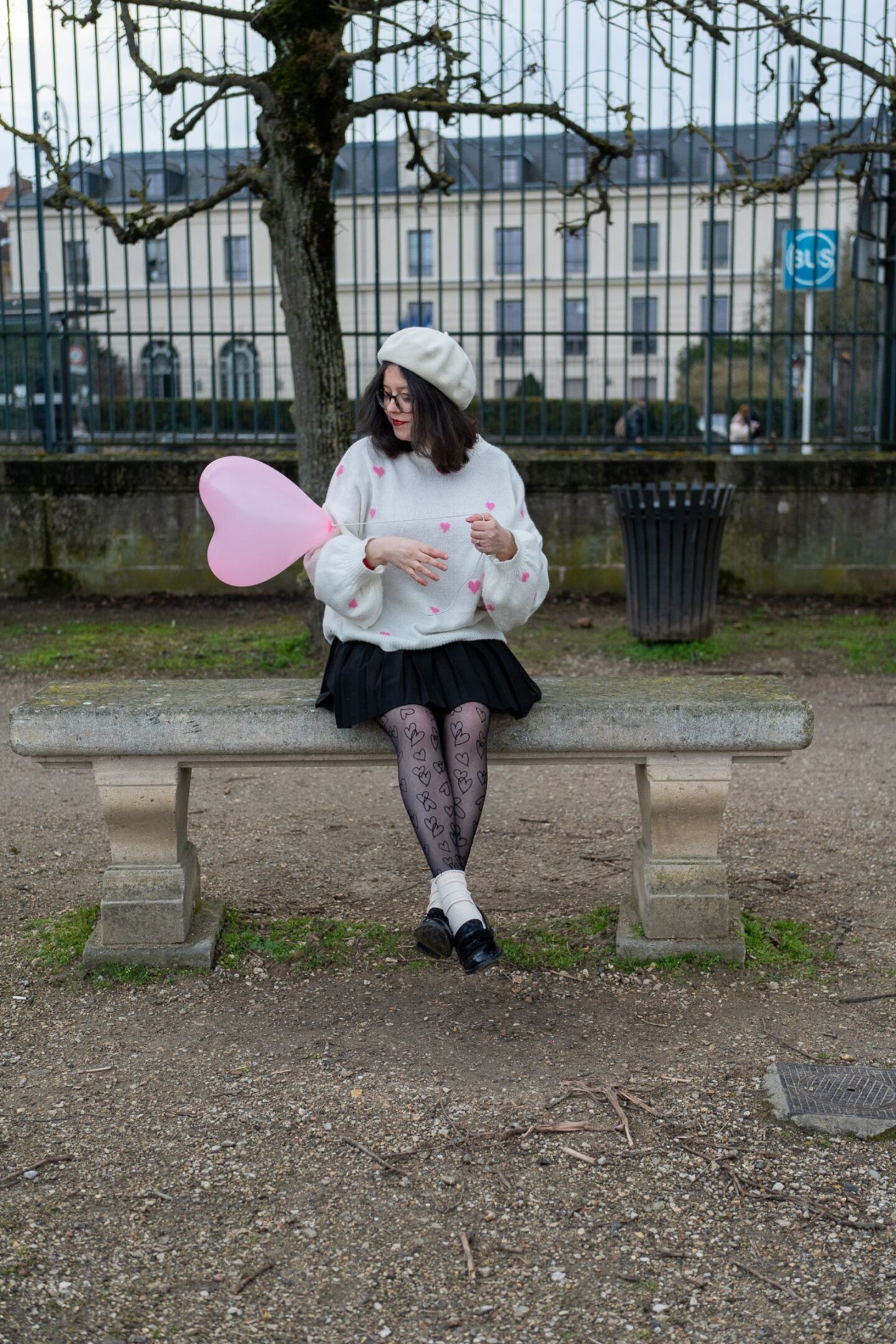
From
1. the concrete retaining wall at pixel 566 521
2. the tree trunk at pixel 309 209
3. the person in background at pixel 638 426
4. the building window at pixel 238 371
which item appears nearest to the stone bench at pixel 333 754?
the tree trunk at pixel 309 209

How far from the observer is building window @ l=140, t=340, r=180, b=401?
912cm

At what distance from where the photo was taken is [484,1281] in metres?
2.10

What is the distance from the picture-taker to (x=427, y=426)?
10.7 ft

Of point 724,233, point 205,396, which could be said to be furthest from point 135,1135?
point 724,233

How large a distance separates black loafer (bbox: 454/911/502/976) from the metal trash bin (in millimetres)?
4554

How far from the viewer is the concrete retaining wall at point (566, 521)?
8.96m

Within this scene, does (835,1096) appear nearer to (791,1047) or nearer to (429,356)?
(791,1047)

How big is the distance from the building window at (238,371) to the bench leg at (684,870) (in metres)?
6.05

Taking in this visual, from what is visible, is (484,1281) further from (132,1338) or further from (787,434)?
(787,434)

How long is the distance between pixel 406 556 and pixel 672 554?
4.39 meters

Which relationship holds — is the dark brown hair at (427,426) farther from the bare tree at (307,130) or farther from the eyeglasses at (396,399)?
the bare tree at (307,130)

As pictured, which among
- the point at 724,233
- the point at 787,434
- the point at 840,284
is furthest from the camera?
the point at 724,233

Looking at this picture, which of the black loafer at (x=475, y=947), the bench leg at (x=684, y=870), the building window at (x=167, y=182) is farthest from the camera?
the building window at (x=167, y=182)

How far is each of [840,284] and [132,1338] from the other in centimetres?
2065
